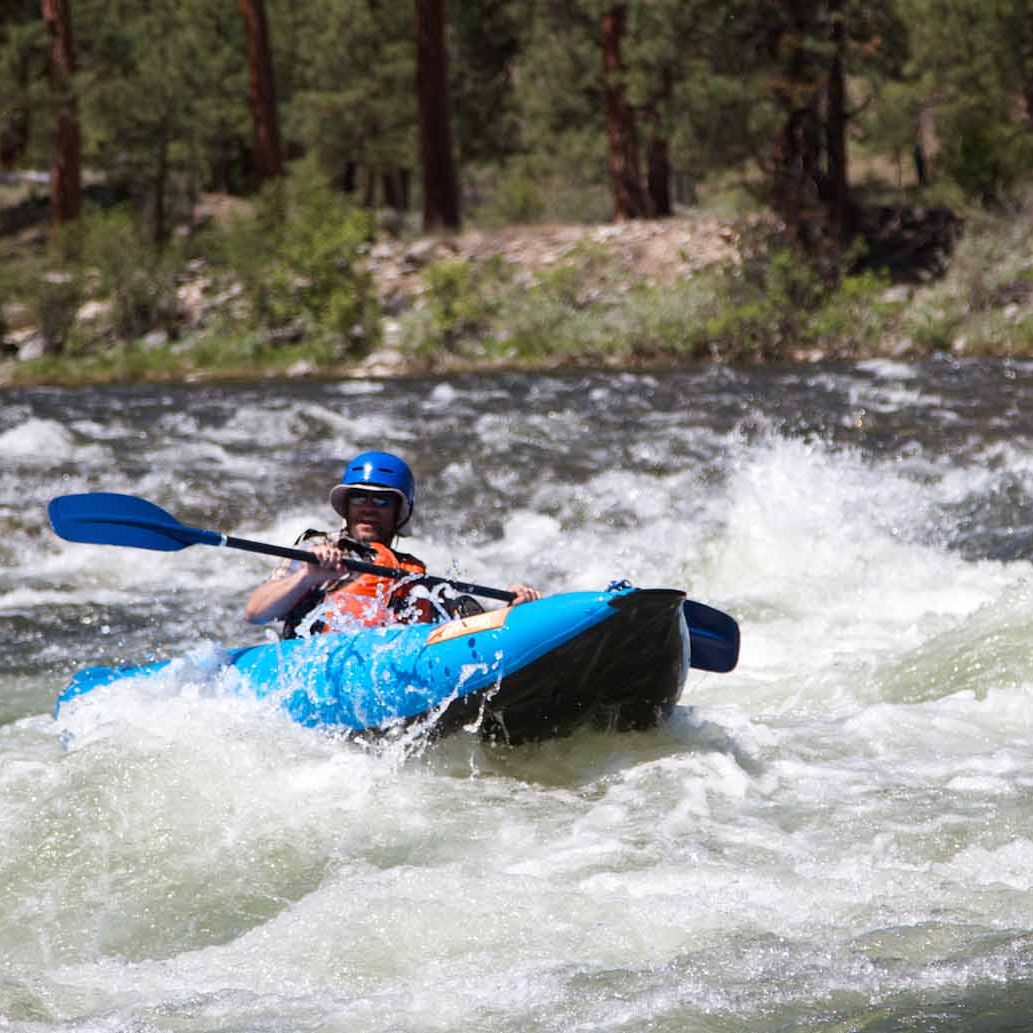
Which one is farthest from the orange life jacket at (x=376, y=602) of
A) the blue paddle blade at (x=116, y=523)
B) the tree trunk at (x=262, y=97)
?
the tree trunk at (x=262, y=97)

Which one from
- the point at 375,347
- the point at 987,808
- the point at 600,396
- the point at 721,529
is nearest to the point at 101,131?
the point at 375,347

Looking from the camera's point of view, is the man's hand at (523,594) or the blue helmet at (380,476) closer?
the man's hand at (523,594)

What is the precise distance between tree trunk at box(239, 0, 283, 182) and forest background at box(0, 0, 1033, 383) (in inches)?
1.2

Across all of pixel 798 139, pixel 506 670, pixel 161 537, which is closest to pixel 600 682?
pixel 506 670

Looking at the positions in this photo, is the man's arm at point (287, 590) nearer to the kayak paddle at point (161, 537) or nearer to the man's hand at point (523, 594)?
the kayak paddle at point (161, 537)

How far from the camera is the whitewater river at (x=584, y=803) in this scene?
10.9 ft

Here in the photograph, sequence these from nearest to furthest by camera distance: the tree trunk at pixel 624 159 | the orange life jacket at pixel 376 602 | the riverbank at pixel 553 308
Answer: the orange life jacket at pixel 376 602, the riverbank at pixel 553 308, the tree trunk at pixel 624 159

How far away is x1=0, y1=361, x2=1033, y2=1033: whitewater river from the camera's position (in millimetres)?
3318

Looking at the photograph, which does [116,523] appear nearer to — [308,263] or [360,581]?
[360,581]

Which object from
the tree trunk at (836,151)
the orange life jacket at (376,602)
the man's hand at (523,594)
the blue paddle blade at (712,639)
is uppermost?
the tree trunk at (836,151)

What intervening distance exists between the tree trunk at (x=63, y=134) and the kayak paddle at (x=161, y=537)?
15602 millimetres

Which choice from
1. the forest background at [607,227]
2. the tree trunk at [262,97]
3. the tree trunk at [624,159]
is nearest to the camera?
the forest background at [607,227]

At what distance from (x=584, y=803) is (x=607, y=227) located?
15201 millimetres

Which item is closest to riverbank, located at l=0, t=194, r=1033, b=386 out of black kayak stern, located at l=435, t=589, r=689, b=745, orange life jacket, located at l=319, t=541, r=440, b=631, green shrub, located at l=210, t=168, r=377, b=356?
green shrub, located at l=210, t=168, r=377, b=356
